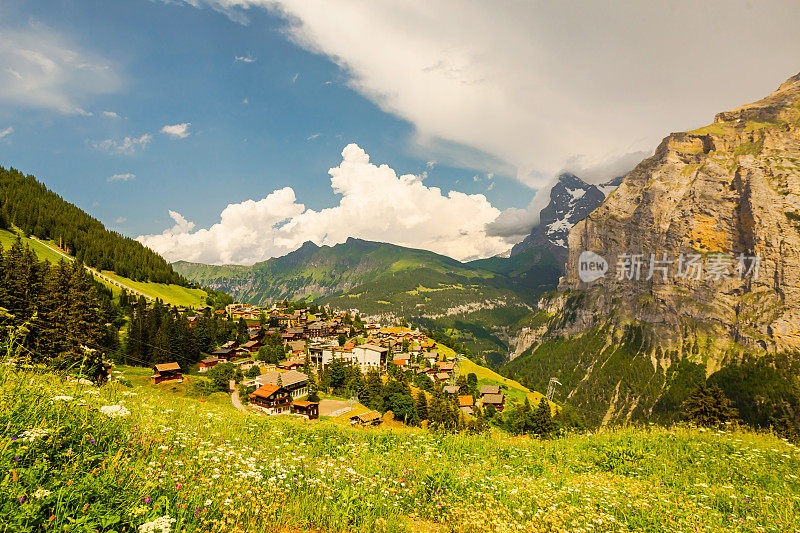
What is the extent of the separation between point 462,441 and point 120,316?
A: 105288 millimetres

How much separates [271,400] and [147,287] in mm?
117747

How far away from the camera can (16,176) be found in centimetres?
17550

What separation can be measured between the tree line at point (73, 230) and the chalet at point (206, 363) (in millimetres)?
89356

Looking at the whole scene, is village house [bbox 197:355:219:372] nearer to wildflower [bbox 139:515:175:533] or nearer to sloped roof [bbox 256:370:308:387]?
sloped roof [bbox 256:370:308:387]

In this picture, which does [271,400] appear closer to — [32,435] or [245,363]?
[245,363]

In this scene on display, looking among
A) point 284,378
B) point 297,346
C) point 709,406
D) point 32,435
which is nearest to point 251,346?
point 297,346

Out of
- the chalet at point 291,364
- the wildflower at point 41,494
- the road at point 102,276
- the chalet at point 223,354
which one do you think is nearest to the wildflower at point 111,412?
the wildflower at point 41,494

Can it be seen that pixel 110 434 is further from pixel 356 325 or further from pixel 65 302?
pixel 356 325

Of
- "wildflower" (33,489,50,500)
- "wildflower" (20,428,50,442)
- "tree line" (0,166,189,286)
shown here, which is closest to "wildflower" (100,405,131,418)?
"wildflower" (20,428,50,442)

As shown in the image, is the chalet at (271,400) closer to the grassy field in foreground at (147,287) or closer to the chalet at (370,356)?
the chalet at (370,356)

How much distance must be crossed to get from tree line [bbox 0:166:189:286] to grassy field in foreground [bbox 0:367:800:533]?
168m

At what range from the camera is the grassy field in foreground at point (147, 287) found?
116 metres

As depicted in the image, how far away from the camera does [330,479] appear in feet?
23.8

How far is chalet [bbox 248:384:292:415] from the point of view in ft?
180
